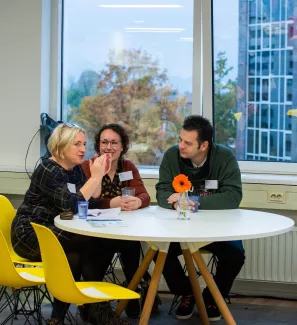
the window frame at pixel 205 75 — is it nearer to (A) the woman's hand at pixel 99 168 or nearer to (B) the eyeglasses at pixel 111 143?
(B) the eyeglasses at pixel 111 143

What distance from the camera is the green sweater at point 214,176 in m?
4.14

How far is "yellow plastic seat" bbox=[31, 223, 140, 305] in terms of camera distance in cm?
313

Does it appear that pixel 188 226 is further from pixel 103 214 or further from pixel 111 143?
pixel 111 143

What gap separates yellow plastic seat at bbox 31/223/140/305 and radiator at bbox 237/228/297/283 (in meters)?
1.81

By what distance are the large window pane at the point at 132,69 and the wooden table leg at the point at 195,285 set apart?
153 centimetres

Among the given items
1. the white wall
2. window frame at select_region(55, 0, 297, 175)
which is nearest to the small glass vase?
window frame at select_region(55, 0, 297, 175)

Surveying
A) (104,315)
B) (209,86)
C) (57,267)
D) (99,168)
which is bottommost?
(104,315)

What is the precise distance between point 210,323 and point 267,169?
1.39 meters

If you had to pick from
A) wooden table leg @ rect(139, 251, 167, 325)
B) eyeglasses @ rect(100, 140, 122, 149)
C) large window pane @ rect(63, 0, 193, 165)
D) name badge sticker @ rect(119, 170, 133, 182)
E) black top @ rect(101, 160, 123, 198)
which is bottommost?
wooden table leg @ rect(139, 251, 167, 325)

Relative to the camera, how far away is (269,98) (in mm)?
5090

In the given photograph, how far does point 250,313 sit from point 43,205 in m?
1.60

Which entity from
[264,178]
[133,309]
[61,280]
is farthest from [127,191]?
A: [264,178]

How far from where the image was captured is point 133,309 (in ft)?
14.2

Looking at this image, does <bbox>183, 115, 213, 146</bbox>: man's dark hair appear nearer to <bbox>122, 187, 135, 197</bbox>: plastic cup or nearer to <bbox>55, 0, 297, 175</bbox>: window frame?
<bbox>122, 187, 135, 197</bbox>: plastic cup
